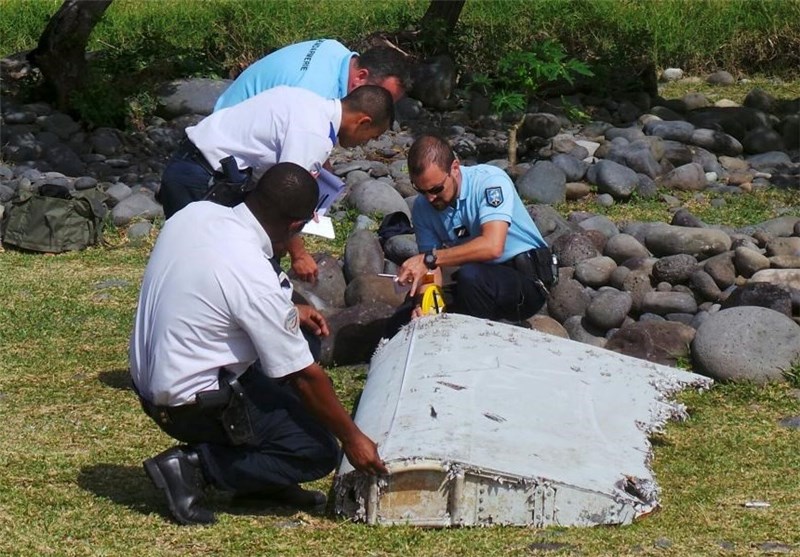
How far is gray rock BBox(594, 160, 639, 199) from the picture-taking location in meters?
10.9

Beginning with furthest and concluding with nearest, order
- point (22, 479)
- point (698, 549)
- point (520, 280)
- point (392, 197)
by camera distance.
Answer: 1. point (392, 197)
2. point (520, 280)
3. point (22, 479)
4. point (698, 549)

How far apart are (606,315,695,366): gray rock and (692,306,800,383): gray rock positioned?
177mm

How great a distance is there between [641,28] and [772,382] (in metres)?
10.5

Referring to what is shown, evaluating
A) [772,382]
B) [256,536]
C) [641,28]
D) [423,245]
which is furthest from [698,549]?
[641,28]

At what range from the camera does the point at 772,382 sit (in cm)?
642

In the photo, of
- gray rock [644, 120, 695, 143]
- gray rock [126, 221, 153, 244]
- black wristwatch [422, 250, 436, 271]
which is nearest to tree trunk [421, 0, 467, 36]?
gray rock [644, 120, 695, 143]

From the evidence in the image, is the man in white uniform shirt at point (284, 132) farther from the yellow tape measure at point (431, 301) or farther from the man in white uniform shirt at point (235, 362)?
the man in white uniform shirt at point (235, 362)

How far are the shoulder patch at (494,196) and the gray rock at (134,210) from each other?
444 centimetres

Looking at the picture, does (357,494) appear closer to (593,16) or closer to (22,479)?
(22,479)

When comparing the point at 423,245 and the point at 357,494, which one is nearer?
the point at 357,494

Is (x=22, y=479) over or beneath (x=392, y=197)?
over

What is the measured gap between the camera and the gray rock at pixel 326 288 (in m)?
7.70

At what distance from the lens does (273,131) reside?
5789 millimetres

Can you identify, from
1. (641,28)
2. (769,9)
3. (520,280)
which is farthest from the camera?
(769,9)
